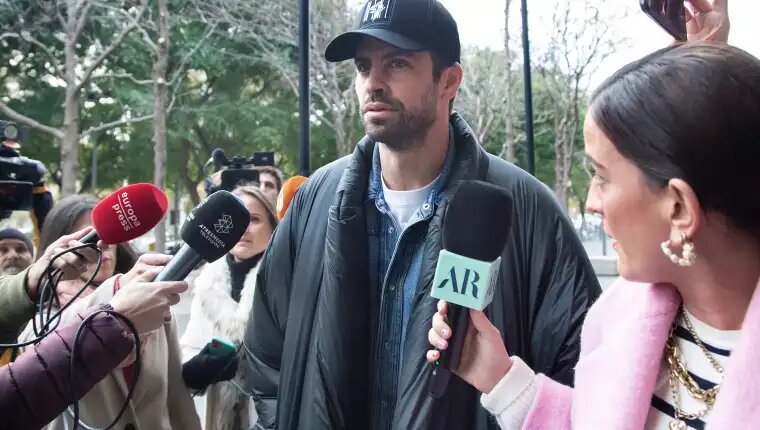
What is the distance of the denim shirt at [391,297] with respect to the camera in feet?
5.42

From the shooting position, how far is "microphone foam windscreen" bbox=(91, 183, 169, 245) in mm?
1606

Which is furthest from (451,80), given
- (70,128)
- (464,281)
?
(70,128)

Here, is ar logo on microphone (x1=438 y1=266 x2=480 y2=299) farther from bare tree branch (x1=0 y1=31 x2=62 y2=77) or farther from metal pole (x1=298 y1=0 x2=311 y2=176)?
bare tree branch (x1=0 y1=31 x2=62 y2=77)

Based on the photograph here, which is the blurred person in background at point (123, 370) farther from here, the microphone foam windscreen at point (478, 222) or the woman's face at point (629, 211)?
the woman's face at point (629, 211)

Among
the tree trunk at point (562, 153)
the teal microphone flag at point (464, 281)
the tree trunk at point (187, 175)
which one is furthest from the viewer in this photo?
the tree trunk at point (187, 175)

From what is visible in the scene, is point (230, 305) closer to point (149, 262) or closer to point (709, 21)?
point (149, 262)

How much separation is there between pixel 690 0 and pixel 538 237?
2.04 feet

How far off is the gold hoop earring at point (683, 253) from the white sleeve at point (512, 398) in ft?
1.25

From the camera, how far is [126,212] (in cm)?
161

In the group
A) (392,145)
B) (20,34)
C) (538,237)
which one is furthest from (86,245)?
(20,34)

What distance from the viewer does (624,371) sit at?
1046 millimetres

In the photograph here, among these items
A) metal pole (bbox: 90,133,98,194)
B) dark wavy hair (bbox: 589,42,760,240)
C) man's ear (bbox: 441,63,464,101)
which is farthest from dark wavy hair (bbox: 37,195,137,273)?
metal pole (bbox: 90,133,98,194)

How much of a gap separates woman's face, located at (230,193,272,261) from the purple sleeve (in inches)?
63.5

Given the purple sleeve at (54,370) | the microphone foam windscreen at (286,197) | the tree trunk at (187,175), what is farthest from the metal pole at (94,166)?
the purple sleeve at (54,370)
